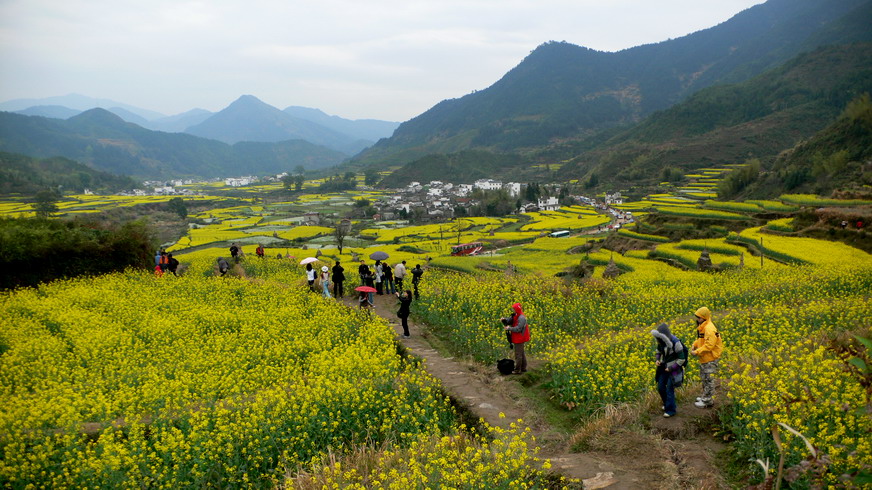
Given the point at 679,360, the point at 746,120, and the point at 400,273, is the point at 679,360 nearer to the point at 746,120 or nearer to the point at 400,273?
the point at 400,273

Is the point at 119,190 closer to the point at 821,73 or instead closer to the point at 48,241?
the point at 48,241

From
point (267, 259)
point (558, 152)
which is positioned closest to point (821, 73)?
point (558, 152)

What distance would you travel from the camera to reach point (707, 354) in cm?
773

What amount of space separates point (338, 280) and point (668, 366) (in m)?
13.6

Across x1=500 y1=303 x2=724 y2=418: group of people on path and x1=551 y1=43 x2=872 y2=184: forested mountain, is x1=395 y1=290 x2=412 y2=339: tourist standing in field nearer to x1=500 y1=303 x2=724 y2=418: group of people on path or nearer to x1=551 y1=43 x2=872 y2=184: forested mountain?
x1=500 y1=303 x2=724 y2=418: group of people on path

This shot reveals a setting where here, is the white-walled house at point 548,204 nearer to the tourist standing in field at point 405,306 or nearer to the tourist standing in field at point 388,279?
the tourist standing in field at point 388,279

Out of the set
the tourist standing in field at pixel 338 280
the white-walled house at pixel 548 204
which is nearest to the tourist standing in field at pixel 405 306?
the tourist standing in field at pixel 338 280

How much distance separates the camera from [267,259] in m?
29.4

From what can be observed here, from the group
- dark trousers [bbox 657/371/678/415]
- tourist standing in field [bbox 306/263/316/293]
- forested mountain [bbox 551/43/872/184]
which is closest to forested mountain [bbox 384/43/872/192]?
forested mountain [bbox 551/43/872/184]

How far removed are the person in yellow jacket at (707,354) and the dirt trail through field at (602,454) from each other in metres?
0.36

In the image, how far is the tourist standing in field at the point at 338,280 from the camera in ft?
60.3

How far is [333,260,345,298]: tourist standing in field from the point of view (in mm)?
18391

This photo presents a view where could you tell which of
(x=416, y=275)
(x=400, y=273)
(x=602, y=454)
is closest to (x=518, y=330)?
(x=602, y=454)

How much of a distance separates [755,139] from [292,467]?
110m
